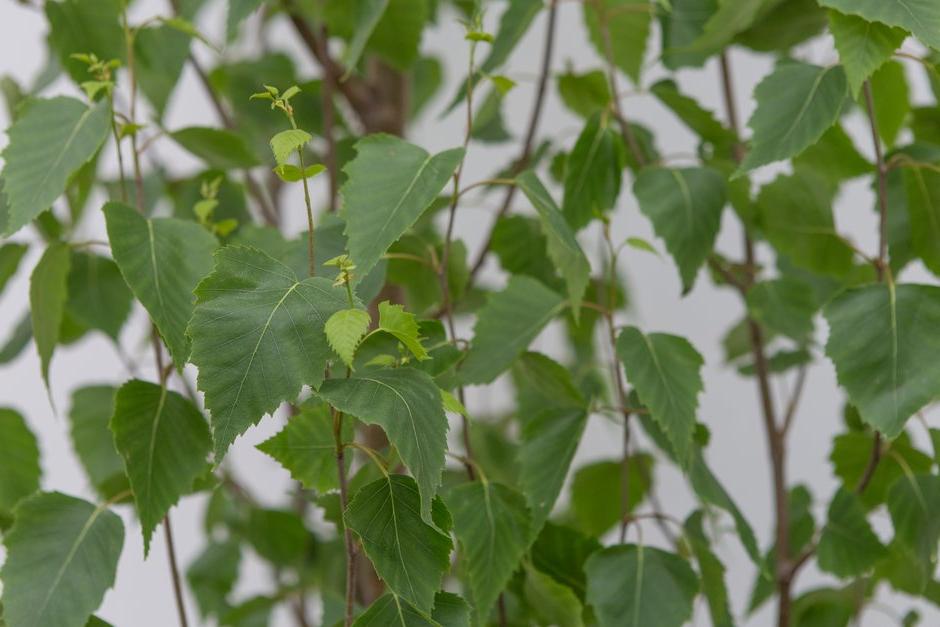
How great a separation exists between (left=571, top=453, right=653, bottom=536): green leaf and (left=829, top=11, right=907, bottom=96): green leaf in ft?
1.06

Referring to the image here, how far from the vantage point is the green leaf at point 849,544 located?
62cm

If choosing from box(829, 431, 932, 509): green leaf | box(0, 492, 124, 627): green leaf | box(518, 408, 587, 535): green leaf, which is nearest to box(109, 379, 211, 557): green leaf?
box(0, 492, 124, 627): green leaf

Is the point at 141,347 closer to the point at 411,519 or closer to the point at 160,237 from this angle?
the point at 160,237

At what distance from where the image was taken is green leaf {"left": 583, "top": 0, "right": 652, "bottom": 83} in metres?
0.69

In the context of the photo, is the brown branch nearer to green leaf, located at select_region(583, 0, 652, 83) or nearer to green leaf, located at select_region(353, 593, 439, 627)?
green leaf, located at select_region(583, 0, 652, 83)

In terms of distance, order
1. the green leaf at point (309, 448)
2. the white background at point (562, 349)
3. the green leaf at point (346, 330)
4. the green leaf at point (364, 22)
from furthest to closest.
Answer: the white background at point (562, 349) < the green leaf at point (364, 22) < the green leaf at point (309, 448) < the green leaf at point (346, 330)

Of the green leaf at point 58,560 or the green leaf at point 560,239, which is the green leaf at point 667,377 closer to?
the green leaf at point 560,239

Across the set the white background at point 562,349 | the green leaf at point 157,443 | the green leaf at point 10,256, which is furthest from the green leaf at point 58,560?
the white background at point 562,349

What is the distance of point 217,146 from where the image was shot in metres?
0.61

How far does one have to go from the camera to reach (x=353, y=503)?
15.3 inches

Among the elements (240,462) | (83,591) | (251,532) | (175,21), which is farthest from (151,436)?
(240,462)

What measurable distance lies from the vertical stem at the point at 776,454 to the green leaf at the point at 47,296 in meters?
0.38

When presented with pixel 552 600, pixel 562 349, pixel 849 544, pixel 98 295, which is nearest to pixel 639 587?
pixel 552 600

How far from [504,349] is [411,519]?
0.51ft
